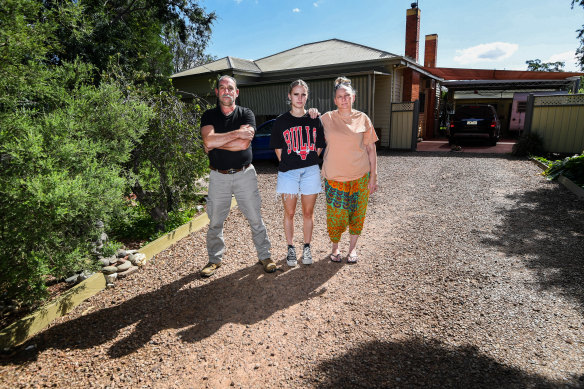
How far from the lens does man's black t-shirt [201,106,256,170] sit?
11.6ft

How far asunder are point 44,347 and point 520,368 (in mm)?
3672

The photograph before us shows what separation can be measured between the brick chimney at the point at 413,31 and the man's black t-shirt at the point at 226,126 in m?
18.7

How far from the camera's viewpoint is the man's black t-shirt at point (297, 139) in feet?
11.6

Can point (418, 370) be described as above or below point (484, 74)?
below

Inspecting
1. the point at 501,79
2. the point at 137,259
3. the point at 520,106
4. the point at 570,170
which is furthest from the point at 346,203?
the point at 520,106

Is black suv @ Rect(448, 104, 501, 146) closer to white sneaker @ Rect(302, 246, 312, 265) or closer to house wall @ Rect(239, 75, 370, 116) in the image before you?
house wall @ Rect(239, 75, 370, 116)

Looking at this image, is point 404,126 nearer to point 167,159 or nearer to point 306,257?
point 167,159

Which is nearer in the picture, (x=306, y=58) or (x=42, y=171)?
(x=42, y=171)

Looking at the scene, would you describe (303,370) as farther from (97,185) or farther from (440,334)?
(97,185)

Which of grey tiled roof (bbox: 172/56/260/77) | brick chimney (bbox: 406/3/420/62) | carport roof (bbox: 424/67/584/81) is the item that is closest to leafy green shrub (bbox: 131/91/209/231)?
grey tiled roof (bbox: 172/56/260/77)

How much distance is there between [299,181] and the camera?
3.66m

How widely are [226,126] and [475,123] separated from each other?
13498 mm

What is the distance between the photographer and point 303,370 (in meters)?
2.39

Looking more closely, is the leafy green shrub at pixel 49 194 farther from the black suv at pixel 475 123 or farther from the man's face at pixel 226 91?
the black suv at pixel 475 123
